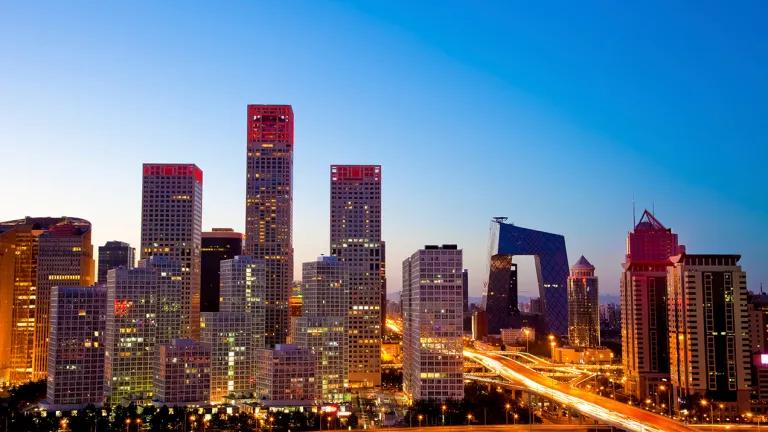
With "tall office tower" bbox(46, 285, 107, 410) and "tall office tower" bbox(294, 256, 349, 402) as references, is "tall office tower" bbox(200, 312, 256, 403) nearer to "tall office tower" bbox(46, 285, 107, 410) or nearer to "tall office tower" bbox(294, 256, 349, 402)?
"tall office tower" bbox(294, 256, 349, 402)

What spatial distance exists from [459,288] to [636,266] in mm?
64321

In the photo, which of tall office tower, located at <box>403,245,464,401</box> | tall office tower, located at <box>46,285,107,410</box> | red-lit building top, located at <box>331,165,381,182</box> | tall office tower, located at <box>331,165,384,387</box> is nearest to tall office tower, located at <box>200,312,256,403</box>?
tall office tower, located at <box>46,285,107,410</box>

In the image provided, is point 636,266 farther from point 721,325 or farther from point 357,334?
point 357,334

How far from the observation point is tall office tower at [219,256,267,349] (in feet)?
545

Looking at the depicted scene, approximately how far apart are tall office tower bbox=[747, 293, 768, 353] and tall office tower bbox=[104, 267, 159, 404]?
11794 centimetres

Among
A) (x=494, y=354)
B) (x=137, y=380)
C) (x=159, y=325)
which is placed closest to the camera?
(x=137, y=380)

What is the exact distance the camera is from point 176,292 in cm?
15675

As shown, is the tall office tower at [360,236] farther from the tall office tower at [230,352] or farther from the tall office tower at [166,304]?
the tall office tower at [166,304]

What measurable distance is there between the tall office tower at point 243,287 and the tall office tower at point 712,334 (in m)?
84.0

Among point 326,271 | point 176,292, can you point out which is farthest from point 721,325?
point 176,292

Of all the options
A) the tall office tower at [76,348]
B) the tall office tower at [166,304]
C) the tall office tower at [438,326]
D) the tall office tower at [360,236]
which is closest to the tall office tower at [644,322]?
the tall office tower at [438,326]

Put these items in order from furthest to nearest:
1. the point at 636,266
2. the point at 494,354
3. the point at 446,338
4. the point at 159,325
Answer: the point at 494,354 → the point at 636,266 → the point at 159,325 → the point at 446,338

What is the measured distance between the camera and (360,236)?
19188cm

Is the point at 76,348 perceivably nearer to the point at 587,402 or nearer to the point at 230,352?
the point at 230,352
